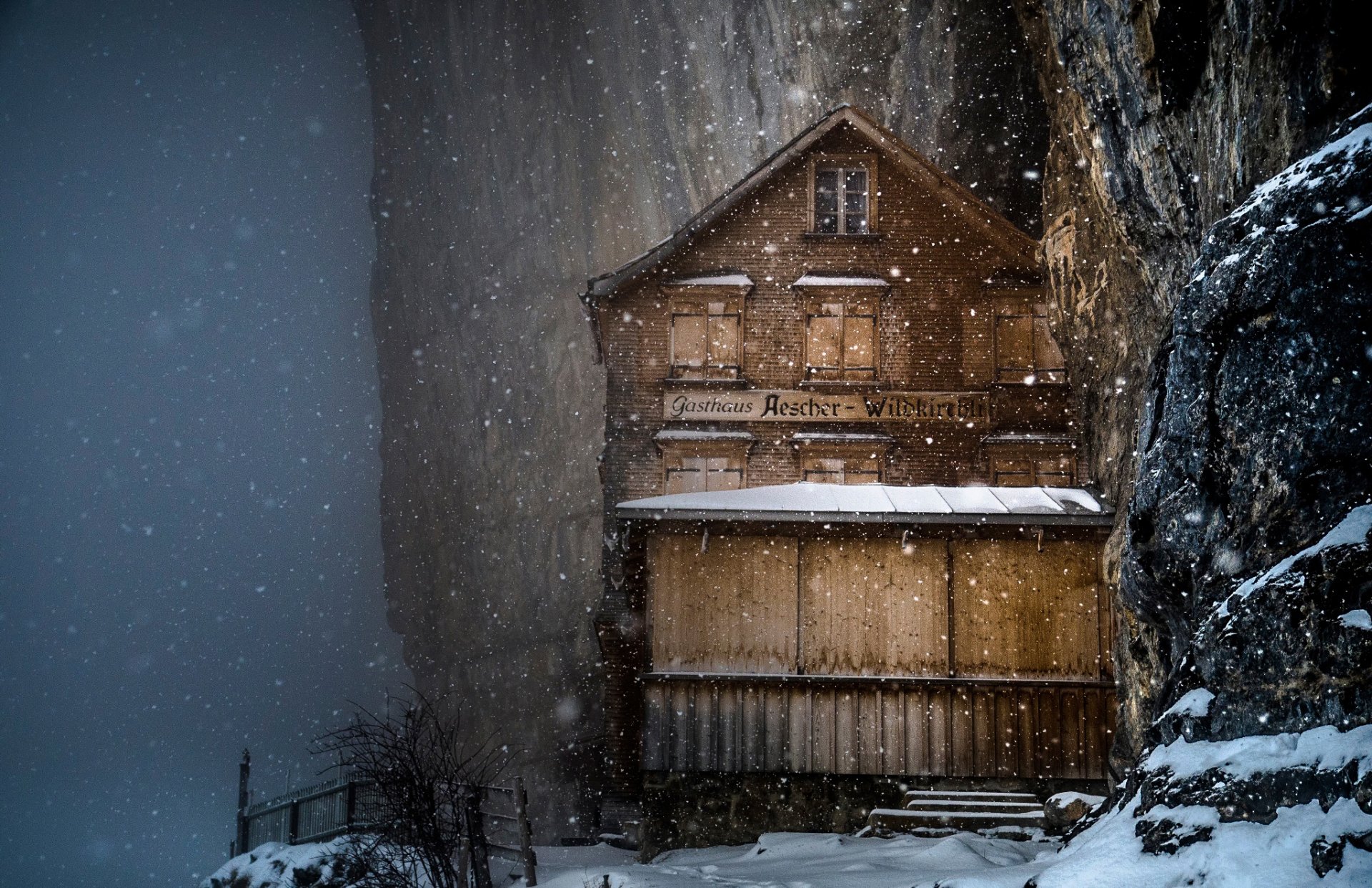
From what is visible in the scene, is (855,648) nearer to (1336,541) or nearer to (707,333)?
(707,333)

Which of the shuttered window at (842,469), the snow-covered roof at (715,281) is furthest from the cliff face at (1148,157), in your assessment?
the snow-covered roof at (715,281)

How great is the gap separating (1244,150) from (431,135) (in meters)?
66.0

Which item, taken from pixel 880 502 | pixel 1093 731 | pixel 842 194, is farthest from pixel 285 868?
pixel 842 194

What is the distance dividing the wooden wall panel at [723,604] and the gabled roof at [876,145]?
7.28 meters

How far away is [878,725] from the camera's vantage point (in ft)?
48.6

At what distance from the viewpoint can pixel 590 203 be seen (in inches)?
2233

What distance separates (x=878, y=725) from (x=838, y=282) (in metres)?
9.28

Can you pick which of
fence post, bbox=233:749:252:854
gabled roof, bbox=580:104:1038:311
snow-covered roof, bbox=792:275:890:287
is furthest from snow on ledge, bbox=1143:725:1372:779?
fence post, bbox=233:749:252:854

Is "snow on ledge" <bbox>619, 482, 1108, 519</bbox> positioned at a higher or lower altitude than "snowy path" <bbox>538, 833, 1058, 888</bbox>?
higher

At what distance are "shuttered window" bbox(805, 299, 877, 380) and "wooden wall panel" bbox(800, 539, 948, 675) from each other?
604cm

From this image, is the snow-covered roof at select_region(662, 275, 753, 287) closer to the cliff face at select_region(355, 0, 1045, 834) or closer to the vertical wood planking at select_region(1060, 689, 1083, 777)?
the vertical wood planking at select_region(1060, 689, 1083, 777)

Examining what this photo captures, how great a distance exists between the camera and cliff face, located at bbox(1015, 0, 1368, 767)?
372 inches

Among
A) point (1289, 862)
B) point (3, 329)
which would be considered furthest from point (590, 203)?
point (3, 329)

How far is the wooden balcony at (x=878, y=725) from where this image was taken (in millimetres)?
14625
